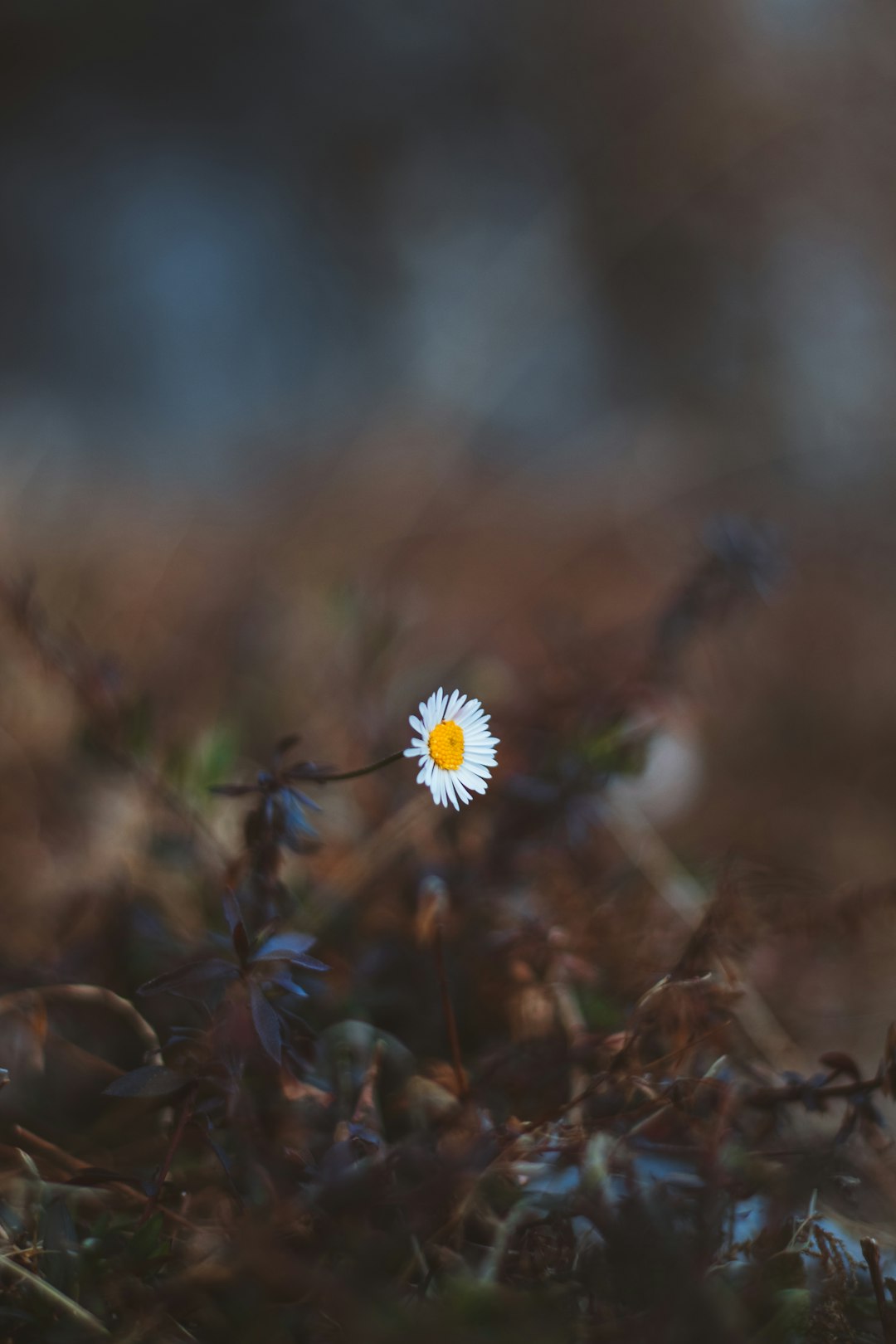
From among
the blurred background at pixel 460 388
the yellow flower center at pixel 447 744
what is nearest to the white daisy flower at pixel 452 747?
the yellow flower center at pixel 447 744

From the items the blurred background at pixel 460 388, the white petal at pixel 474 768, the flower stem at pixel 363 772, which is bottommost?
the flower stem at pixel 363 772

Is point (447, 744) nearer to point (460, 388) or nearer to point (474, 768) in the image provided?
point (474, 768)

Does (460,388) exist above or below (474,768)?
above

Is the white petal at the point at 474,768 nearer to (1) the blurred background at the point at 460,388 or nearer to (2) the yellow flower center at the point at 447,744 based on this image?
(2) the yellow flower center at the point at 447,744

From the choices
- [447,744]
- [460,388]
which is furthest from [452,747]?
[460,388]

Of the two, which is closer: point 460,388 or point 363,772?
point 363,772

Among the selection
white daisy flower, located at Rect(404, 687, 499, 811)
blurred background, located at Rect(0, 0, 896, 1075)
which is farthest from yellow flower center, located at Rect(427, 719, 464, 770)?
blurred background, located at Rect(0, 0, 896, 1075)

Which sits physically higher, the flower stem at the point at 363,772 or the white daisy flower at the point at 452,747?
the white daisy flower at the point at 452,747
